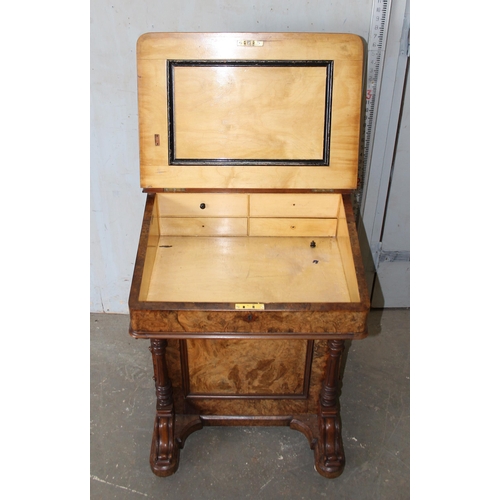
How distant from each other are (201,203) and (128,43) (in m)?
0.81

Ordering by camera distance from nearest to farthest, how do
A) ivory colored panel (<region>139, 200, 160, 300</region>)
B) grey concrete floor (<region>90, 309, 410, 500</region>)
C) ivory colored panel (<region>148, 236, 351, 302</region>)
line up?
1. ivory colored panel (<region>139, 200, 160, 300</region>)
2. ivory colored panel (<region>148, 236, 351, 302</region>)
3. grey concrete floor (<region>90, 309, 410, 500</region>)

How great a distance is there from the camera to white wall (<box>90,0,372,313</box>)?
2.34m

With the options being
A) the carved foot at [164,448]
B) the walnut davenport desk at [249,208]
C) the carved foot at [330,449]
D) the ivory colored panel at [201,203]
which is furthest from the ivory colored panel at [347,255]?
the carved foot at [164,448]

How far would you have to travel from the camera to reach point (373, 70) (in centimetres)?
249

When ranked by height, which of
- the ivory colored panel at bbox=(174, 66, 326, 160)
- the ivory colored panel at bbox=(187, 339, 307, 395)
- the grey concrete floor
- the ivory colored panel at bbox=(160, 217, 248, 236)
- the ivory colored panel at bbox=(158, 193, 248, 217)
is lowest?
the grey concrete floor

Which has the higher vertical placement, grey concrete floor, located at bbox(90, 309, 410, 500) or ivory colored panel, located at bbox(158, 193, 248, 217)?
ivory colored panel, located at bbox(158, 193, 248, 217)

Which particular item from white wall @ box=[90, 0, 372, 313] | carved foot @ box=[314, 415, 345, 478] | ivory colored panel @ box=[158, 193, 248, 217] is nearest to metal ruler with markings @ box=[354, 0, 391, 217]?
white wall @ box=[90, 0, 372, 313]

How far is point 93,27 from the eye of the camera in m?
2.37

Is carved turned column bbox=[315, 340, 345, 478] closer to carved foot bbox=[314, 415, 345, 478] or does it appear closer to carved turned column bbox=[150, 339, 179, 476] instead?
carved foot bbox=[314, 415, 345, 478]

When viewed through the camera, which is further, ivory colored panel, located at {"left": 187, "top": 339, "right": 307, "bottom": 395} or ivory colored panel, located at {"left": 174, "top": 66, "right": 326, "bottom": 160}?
ivory colored panel, located at {"left": 187, "top": 339, "right": 307, "bottom": 395}

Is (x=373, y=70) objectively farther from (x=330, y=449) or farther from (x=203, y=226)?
(x=330, y=449)

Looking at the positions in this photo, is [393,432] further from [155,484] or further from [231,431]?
[155,484]

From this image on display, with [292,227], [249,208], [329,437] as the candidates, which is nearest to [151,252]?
[249,208]

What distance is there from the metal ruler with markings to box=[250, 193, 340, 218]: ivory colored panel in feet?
1.68
